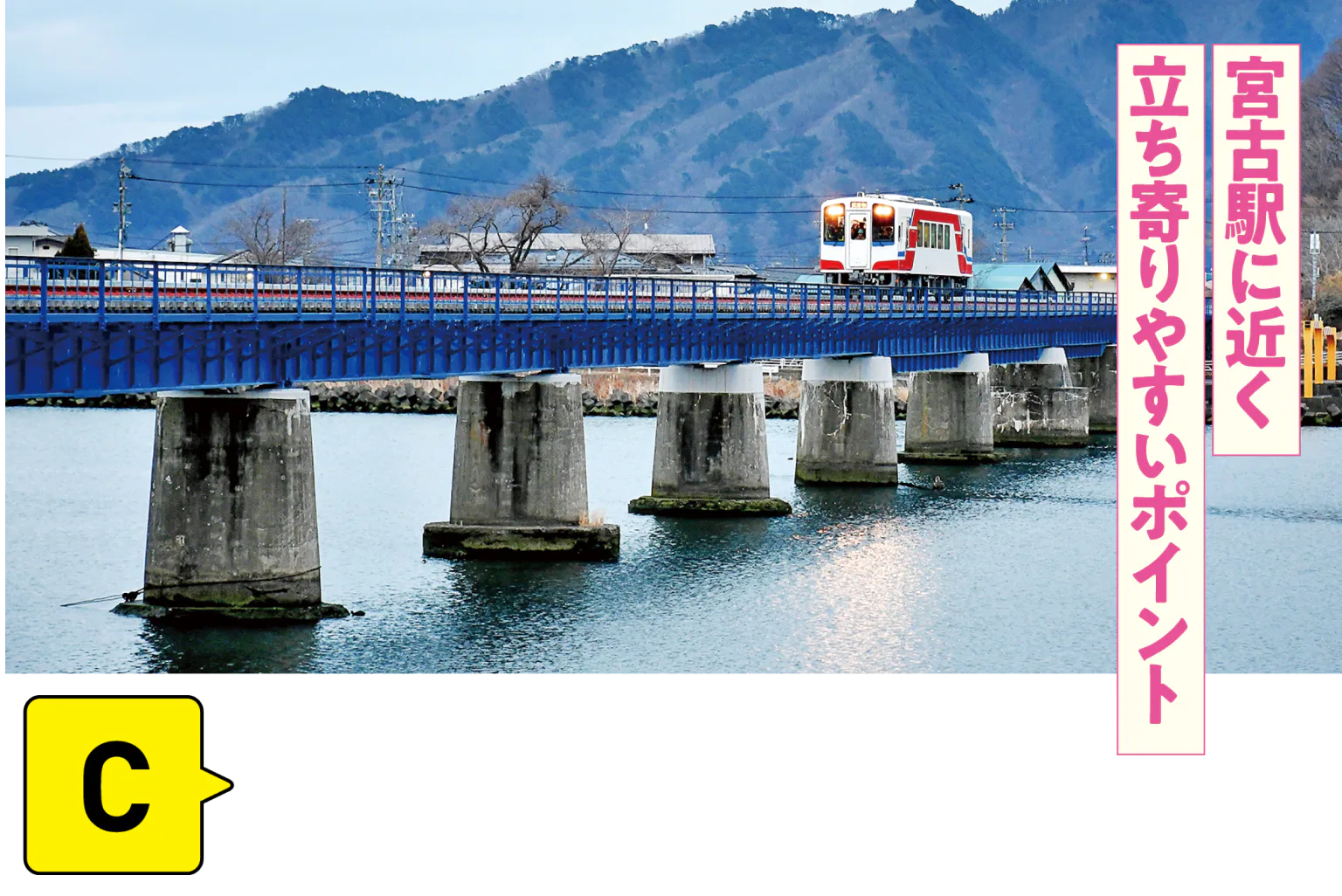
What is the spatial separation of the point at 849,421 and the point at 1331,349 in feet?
183

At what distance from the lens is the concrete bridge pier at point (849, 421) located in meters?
65.2

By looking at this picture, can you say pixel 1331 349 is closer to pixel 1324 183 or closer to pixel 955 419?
pixel 1324 183

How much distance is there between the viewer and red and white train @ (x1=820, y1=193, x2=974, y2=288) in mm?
73375

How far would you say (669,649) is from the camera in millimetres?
35219

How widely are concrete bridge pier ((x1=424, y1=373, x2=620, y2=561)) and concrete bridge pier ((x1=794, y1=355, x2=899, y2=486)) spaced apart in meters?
21.3

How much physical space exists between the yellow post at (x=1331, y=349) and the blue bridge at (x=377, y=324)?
4882cm

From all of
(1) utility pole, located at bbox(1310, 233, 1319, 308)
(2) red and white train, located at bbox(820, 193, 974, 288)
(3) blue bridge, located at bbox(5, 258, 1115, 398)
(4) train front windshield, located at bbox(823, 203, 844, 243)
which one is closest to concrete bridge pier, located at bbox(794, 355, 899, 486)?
(3) blue bridge, located at bbox(5, 258, 1115, 398)

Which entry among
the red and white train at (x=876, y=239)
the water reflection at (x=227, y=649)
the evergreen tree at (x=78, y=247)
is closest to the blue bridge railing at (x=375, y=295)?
the red and white train at (x=876, y=239)

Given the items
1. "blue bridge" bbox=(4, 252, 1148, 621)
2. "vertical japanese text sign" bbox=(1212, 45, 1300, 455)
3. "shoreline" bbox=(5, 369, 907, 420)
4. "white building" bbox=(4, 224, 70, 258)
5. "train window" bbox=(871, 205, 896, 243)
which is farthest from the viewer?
"white building" bbox=(4, 224, 70, 258)

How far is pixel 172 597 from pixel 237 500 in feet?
7.11

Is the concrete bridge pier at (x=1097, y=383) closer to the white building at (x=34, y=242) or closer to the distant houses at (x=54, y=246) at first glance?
the distant houses at (x=54, y=246)

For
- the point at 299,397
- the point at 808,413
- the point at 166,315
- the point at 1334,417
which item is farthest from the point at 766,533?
the point at 1334,417

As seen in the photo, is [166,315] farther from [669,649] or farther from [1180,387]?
[1180,387]

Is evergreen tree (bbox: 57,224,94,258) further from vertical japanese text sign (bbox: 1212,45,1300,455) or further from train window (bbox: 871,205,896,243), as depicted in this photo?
vertical japanese text sign (bbox: 1212,45,1300,455)
